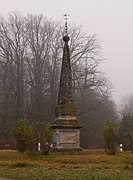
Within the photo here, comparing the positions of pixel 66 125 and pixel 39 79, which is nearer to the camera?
pixel 66 125

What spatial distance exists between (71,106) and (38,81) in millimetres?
20689

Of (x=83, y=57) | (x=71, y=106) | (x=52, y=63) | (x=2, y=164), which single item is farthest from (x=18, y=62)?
(x=2, y=164)

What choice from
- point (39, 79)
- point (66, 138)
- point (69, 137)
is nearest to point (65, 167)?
point (66, 138)

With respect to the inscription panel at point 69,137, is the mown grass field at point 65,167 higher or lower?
lower

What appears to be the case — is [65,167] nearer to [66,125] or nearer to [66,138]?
[66,138]

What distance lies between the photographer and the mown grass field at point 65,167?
46.6ft

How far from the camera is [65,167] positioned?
17.7m

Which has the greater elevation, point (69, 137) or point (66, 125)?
point (66, 125)

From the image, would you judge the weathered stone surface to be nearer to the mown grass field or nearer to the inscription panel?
the inscription panel

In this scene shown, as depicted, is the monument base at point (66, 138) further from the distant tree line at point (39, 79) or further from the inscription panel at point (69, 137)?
the distant tree line at point (39, 79)

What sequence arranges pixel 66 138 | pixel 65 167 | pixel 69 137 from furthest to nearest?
1. pixel 69 137
2. pixel 66 138
3. pixel 65 167

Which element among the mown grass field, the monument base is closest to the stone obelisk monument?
the monument base

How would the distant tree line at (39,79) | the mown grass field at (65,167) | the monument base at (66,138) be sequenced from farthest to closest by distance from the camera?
the distant tree line at (39,79) → the monument base at (66,138) → the mown grass field at (65,167)

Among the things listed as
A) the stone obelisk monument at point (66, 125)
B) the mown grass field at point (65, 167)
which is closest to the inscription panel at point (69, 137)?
the stone obelisk monument at point (66, 125)
